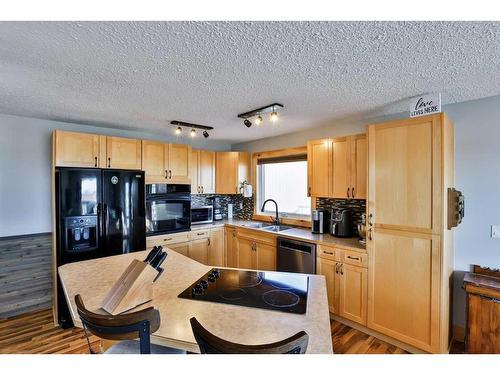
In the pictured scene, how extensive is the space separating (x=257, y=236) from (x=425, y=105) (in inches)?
92.5

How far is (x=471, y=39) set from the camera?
1.31 meters

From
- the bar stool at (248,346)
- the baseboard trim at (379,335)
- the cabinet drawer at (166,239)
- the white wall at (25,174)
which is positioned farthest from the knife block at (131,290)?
the white wall at (25,174)

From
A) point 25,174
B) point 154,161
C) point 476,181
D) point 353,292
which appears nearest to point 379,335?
point 353,292

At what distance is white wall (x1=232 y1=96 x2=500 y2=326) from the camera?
2156mm

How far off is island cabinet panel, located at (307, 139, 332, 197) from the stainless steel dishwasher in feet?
2.23

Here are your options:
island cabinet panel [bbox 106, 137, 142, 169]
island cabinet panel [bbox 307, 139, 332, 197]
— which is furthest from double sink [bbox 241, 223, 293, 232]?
island cabinet panel [bbox 106, 137, 142, 169]

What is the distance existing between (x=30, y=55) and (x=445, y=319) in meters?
3.50

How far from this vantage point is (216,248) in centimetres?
392

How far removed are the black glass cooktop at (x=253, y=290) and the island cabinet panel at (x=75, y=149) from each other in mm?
2077

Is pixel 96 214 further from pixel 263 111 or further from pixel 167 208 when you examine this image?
pixel 263 111

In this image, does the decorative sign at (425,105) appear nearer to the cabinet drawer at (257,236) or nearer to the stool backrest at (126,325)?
the cabinet drawer at (257,236)

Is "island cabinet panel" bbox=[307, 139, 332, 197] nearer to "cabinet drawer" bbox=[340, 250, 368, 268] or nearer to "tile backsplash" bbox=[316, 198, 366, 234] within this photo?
"tile backsplash" bbox=[316, 198, 366, 234]
